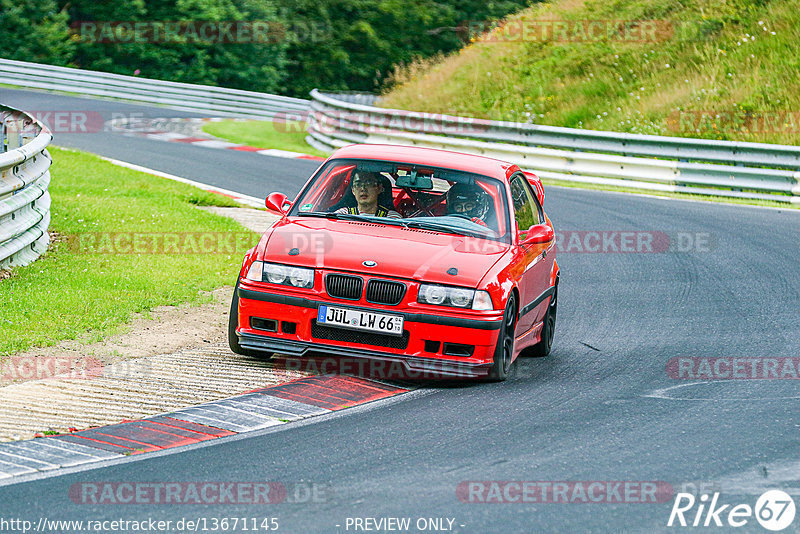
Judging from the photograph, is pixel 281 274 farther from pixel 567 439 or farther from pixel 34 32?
pixel 34 32

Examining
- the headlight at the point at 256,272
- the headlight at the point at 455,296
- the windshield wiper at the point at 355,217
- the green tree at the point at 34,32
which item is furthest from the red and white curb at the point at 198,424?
the green tree at the point at 34,32

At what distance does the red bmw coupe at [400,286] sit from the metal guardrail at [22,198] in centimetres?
312

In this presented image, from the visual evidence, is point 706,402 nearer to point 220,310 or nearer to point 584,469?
point 584,469

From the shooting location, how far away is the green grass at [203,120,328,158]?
2684 cm

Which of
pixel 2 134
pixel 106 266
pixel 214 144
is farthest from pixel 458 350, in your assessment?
pixel 214 144

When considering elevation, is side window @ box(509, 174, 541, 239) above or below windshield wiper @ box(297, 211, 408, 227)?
above

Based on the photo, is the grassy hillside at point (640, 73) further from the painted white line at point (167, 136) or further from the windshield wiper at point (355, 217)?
the windshield wiper at point (355, 217)

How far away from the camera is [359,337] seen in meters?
8.05

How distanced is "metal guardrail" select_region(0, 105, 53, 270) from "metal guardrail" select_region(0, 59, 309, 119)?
22.2 metres

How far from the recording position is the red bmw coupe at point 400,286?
8.02 meters

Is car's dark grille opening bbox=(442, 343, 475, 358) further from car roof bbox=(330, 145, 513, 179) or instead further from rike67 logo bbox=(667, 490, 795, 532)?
rike67 logo bbox=(667, 490, 795, 532)

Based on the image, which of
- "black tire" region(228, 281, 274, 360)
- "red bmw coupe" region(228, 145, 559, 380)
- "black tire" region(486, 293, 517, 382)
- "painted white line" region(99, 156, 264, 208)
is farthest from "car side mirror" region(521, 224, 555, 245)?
"painted white line" region(99, 156, 264, 208)

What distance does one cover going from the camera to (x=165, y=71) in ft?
146

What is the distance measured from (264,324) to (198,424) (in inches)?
55.0
